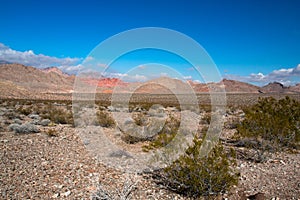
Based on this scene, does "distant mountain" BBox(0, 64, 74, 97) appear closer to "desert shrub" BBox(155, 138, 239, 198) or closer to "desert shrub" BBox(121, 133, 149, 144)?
"desert shrub" BBox(121, 133, 149, 144)

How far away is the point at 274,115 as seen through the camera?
27.6 feet

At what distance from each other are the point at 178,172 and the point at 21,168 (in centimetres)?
403

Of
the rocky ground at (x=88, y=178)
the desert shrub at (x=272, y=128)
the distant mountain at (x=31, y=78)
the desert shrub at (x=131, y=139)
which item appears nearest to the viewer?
the rocky ground at (x=88, y=178)

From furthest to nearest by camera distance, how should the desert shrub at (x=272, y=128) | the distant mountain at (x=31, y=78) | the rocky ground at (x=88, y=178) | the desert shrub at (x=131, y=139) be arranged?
the distant mountain at (x=31, y=78) → the desert shrub at (x=131, y=139) → the desert shrub at (x=272, y=128) → the rocky ground at (x=88, y=178)

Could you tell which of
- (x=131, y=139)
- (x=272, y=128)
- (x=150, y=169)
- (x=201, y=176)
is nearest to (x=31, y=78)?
(x=131, y=139)

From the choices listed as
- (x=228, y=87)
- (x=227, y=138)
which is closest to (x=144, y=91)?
(x=228, y=87)

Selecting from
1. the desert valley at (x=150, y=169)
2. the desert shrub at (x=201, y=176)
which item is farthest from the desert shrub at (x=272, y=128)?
the desert shrub at (x=201, y=176)

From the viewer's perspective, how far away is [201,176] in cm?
519

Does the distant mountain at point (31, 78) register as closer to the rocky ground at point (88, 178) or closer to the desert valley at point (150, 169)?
the desert valley at point (150, 169)

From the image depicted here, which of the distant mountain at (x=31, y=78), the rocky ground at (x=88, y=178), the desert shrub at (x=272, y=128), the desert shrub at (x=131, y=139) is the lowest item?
the rocky ground at (x=88, y=178)

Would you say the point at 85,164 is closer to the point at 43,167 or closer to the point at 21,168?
the point at 43,167

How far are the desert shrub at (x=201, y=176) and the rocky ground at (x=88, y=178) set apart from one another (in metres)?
0.23

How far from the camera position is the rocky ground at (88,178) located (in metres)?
5.12

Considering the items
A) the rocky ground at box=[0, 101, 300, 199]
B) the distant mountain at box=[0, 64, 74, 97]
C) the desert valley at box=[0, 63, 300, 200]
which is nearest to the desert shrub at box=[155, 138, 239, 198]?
the desert valley at box=[0, 63, 300, 200]
